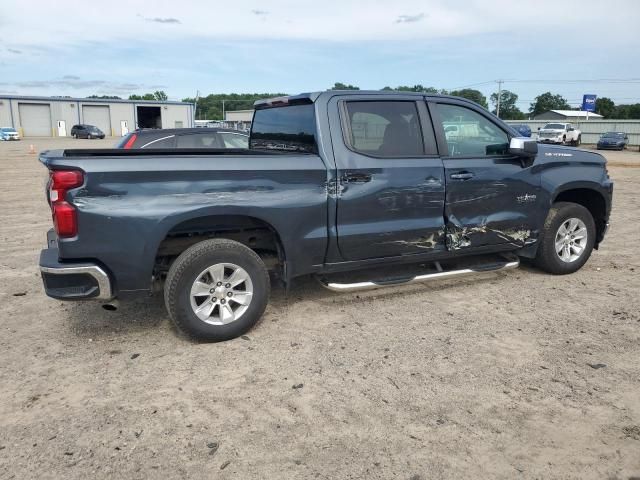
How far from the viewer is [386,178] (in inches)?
178

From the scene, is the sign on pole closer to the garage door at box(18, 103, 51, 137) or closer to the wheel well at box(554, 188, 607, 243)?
the wheel well at box(554, 188, 607, 243)

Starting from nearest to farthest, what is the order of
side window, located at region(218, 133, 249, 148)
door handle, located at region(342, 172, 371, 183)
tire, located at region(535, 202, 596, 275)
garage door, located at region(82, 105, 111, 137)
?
door handle, located at region(342, 172, 371, 183), tire, located at region(535, 202, 596, 275), side window, located at region(218, 133, 249, 148), garage door, located at region(82, 105, 111, 137)

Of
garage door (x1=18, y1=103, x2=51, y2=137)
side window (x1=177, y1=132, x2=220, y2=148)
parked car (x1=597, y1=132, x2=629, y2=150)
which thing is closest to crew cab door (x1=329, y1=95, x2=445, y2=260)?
side window (x1=177, y1=132, x2=220, y2=148)

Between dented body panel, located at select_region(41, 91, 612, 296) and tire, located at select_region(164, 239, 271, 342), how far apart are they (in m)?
0.22

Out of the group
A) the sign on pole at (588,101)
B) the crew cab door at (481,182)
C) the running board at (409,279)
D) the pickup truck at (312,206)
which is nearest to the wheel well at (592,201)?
the pickup truck at (312,206)

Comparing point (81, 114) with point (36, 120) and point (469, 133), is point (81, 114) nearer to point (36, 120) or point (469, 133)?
point (36, 120)

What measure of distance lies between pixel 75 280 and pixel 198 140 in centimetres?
584

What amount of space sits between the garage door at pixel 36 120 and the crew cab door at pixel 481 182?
65934 mm

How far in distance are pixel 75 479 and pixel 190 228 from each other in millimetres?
1971

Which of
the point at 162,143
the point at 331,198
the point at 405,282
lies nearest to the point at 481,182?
the point at 405,282

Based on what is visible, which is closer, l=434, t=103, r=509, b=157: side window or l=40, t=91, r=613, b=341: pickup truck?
l=40, t=91, r=613, b=341: pickup truck

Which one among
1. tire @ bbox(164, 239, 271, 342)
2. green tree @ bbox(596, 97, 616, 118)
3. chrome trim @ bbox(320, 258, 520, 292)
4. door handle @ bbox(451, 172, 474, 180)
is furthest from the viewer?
green tree @ bbox(596, 97, 616, 118)

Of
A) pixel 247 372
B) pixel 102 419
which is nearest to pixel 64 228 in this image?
pixel 102 419

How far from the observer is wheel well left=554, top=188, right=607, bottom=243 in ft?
19.3
